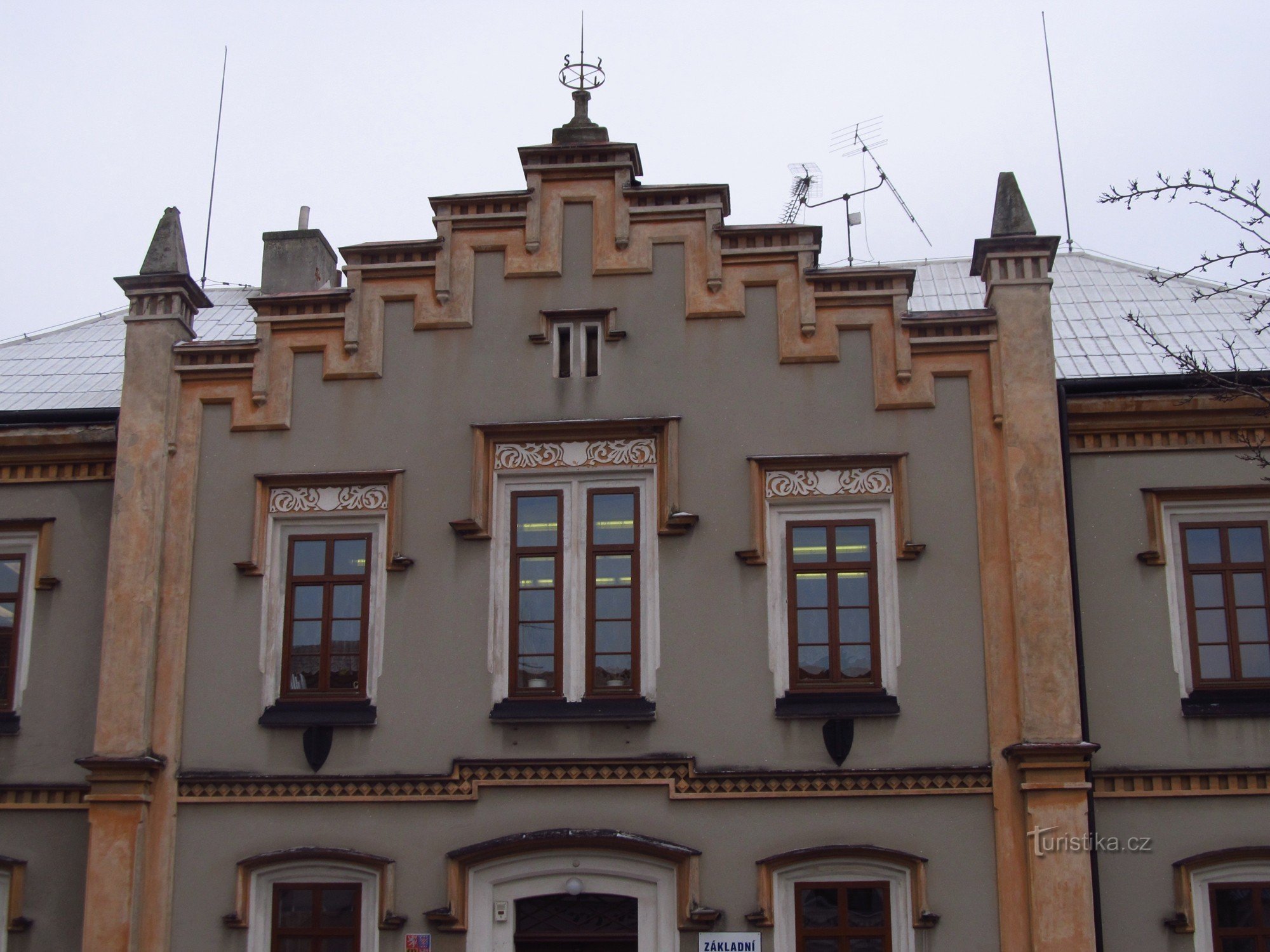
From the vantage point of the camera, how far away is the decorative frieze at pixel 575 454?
14.6 metres

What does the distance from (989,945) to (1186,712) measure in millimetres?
3056

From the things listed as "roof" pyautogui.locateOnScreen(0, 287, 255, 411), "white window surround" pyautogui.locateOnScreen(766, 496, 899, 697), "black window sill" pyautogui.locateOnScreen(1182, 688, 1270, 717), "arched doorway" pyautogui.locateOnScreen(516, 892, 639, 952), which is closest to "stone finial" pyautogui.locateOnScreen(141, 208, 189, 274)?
"roof" pyautogui.locateOnScreen(0, 287, 255, 411)

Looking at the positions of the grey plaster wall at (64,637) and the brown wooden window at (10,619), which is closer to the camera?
the grey plaster wall at (64,637)

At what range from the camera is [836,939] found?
13273 mm

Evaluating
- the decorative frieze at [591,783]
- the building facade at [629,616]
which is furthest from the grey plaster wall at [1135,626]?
the decorative frieze at [591,783]

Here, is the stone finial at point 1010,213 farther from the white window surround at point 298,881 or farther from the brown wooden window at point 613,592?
the white window surround at point 298,881

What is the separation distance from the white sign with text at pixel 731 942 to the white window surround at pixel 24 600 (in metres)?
7.64

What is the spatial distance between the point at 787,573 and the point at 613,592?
1757 mm

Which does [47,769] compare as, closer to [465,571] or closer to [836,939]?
[465,571]

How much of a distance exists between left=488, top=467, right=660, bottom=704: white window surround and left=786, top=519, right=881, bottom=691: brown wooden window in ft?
4.53

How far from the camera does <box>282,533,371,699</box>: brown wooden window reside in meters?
14.4

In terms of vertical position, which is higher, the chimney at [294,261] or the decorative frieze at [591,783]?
the chimney at [294,261]

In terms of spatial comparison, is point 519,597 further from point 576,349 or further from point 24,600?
point 24,600

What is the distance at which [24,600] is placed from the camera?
1550 centimetres
